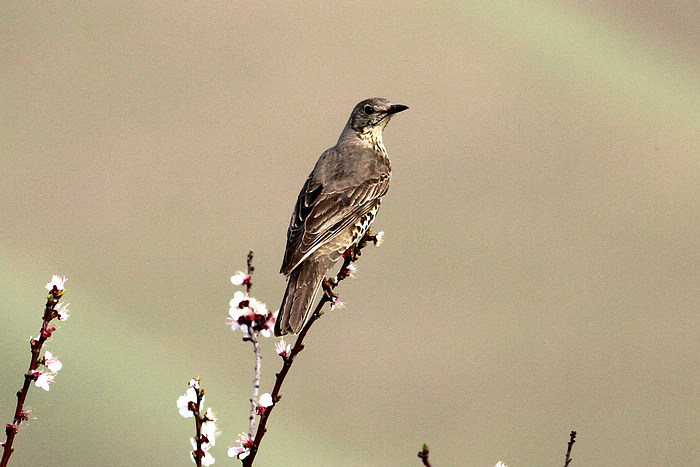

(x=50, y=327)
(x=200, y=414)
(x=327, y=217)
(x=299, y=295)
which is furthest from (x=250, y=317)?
(x=327, y=217)

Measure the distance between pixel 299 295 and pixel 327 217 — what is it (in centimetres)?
58

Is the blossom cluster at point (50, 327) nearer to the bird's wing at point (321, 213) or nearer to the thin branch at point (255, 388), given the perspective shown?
the thin branch at point (255, 388)

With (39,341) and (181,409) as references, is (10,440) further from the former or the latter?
(181,409)

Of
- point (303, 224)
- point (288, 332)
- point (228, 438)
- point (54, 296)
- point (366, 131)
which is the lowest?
point (54, 296)

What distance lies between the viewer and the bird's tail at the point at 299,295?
427 cm

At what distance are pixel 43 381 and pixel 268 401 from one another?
2.16 feet

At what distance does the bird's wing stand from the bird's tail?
0.44 ft

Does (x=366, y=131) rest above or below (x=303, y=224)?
above

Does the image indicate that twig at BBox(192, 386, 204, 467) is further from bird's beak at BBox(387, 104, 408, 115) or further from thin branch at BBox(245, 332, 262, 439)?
bird's beak at BBox(387, 104, 408, 115)

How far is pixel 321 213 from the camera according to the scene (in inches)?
193

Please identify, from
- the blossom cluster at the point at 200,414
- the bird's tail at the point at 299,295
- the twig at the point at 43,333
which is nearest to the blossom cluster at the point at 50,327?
the twig at the point at 43,333

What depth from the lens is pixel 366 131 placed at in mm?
6055

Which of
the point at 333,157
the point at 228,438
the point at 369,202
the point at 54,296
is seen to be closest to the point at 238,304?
the point at 54,296

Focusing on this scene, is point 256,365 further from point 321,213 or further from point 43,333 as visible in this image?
point 321,213
